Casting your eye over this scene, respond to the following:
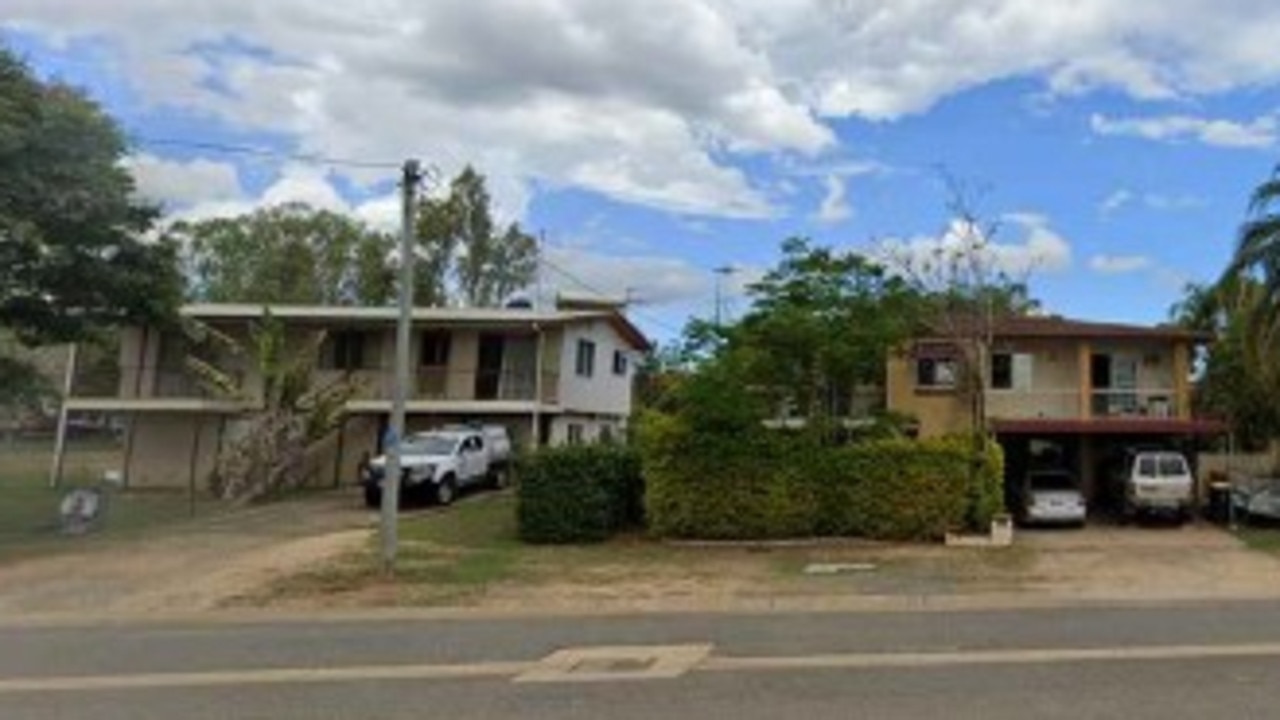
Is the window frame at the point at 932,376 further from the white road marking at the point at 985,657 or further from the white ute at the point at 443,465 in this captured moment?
the white road marking at the point at 985,657

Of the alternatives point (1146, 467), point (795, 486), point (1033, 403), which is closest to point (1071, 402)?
point (1033, 403)

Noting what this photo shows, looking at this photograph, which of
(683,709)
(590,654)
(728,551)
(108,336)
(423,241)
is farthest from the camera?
(423,241)

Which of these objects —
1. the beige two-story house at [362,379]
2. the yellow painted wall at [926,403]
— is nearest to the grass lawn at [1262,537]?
the yellow painted wall at [926,403]

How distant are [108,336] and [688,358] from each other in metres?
15.1

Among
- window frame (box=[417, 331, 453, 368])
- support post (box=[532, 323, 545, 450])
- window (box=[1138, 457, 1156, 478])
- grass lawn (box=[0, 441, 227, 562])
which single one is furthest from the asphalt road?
window frame (box=[417, 331, 453, 368])

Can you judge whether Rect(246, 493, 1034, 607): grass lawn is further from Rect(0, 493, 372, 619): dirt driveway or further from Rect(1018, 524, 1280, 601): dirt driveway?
Rect(0, 493, 372, 619): dirt driveway

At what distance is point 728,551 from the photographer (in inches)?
1048

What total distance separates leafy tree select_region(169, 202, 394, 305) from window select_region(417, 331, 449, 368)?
19.4 metres

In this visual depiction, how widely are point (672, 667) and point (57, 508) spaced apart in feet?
93.5

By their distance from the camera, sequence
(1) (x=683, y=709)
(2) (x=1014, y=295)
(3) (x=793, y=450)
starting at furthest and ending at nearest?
(2) (x=1014, y=295), (3) (x=793, y=450), (1) (x=683, y=709)

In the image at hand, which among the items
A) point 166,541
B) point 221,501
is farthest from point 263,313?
point 166,541

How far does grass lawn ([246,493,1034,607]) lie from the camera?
61.9ft

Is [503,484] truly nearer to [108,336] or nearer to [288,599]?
[108,336]

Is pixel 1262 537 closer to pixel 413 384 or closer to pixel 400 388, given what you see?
pixel 400 388
